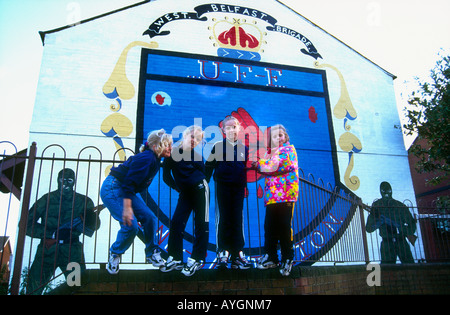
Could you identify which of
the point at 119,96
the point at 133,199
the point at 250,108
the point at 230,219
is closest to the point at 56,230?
the point at 119,96

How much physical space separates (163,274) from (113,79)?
224 inches

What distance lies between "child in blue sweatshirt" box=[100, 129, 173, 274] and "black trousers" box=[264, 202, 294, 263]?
1.22 metres

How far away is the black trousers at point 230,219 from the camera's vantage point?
13.4 ft

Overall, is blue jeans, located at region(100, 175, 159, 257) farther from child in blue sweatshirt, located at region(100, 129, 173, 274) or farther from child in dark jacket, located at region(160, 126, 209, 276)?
child in dark jacket, located at region(160, 126, 209, 276)

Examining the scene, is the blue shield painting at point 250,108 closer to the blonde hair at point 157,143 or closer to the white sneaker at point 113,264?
the blonde hair at point 157,143

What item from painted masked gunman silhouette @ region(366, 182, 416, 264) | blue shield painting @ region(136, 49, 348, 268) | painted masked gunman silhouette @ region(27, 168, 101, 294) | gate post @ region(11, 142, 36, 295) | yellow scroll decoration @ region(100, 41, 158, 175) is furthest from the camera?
painted masked gunman silhouette @ region(366, 182, 416, 264)

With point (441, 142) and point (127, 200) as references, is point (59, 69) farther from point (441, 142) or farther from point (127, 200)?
point (441, 142)

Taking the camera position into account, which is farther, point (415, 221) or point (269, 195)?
point (415, 221)

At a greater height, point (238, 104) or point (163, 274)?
point (238, 104)

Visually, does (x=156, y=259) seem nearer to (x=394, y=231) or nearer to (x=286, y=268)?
(x=286, y=268)

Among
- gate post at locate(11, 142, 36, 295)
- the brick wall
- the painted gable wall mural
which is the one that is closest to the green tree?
the painted gable wall mural

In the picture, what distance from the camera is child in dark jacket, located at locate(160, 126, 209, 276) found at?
3.95 meters

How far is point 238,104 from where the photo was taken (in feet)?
28.7
